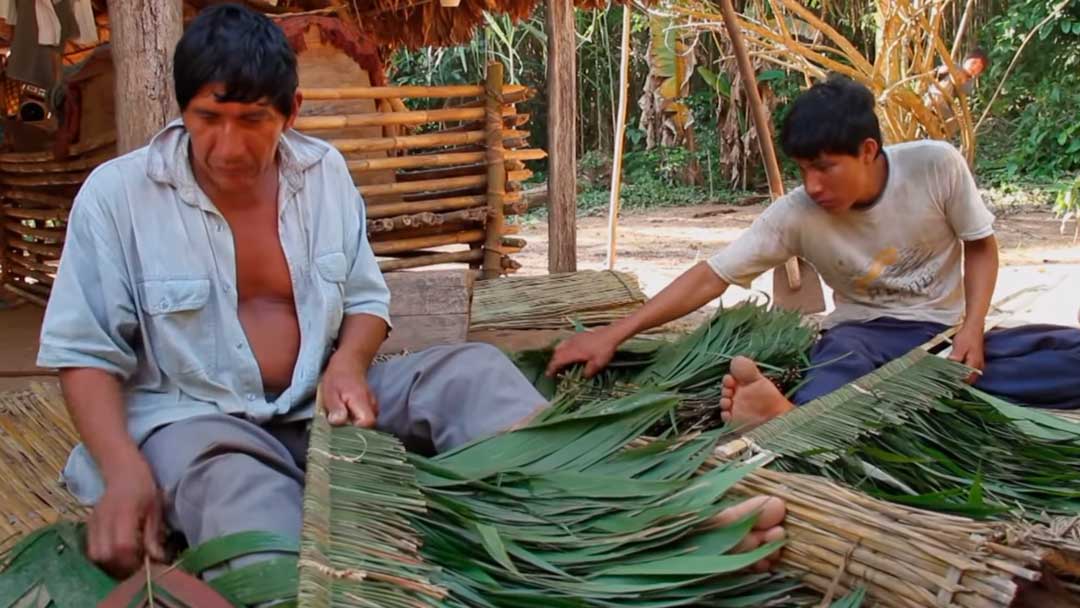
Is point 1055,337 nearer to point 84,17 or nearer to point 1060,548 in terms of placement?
point 1060,548

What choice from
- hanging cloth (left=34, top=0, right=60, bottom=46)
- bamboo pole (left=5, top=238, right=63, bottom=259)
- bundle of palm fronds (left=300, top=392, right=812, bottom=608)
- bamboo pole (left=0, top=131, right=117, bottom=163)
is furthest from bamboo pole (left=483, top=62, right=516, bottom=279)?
bundle of palm fronds (left=300, top=392, right=812, bottom=608)

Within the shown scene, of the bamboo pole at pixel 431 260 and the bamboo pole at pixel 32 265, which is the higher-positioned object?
the bamboo pole at pixel 431 260

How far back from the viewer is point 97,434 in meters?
1.75

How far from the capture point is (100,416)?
1771 millimetres

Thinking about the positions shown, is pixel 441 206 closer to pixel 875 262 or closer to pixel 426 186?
pixel 426 186

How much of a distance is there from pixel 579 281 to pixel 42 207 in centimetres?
412

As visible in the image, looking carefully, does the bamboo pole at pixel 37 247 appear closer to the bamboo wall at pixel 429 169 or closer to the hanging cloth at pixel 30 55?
the bamboo wall at pixel 429 169

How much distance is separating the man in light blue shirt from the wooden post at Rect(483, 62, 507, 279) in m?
3.20

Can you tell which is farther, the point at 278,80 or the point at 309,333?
the point at 309,333

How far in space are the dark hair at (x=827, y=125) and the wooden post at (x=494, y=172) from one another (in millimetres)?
2772

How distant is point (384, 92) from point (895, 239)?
112 inches

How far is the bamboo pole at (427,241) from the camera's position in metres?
5.19

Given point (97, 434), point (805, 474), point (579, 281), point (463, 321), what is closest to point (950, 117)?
point (579, 281)

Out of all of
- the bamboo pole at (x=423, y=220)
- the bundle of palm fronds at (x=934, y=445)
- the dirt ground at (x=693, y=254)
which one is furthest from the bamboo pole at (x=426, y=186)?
the bundle of palm fronds at (x=934, y=445)
